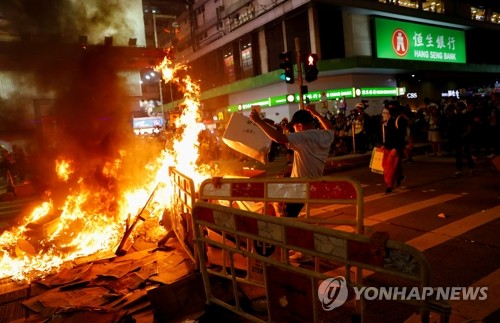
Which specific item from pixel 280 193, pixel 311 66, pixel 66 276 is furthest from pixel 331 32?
pixel 66 276

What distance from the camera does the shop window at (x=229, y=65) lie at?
100ft

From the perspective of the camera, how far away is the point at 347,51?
22891mm

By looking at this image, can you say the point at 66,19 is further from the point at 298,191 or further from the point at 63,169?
→ the point at 298,191

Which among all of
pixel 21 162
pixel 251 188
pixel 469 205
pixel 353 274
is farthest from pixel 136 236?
pixel 21 162

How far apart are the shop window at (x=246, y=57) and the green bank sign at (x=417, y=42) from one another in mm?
9389

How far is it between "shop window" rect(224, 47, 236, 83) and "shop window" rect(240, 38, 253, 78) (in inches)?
59.8

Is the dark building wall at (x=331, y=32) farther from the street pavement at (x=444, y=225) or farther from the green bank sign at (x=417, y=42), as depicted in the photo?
the street pavement at (x=444, y=225)

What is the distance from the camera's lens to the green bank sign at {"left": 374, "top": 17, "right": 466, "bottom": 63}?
24.3 m

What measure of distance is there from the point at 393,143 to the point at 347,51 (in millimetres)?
16552

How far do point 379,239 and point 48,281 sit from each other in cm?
474

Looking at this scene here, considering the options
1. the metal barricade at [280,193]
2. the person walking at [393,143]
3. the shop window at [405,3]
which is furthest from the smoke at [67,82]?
the shop window at [405,3]

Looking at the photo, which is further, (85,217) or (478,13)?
(478,13)

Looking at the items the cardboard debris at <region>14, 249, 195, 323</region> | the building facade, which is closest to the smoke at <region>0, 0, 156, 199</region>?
the cardboard debris at <region>14, 249, 195, 323</region>

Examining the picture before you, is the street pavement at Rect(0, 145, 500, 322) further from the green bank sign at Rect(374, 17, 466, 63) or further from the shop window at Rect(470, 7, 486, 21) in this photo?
the shop window at Rect(470, 7, 486, 21)
